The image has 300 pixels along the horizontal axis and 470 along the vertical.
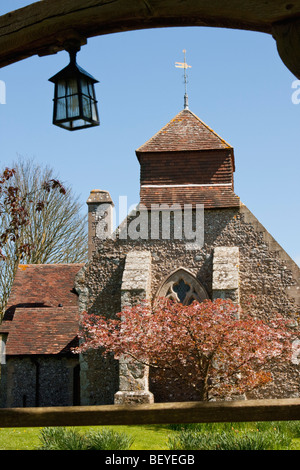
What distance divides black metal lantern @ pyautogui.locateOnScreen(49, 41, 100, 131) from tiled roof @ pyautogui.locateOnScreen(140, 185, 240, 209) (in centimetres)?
1255

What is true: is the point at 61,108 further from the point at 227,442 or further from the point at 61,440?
the point at 61,440

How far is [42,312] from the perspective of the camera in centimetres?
2061

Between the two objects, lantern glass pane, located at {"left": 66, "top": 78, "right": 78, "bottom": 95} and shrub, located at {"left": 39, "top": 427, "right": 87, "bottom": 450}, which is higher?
lantern glass pane, located at {"left": 66, "top": 78, "right": 78, "bottom": 95}

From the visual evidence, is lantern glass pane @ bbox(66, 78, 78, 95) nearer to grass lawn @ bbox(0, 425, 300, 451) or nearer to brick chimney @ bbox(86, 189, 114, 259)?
grass lawn @ bbox(0, 425, 300, 451)

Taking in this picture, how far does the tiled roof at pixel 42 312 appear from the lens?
19.2m

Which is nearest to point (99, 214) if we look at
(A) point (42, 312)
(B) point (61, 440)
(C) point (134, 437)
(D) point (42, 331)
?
(A) point (42, 312)

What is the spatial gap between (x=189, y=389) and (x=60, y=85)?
40.7ft

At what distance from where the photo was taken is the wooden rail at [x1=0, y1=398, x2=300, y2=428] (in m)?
3.51

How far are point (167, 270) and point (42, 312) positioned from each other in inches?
235

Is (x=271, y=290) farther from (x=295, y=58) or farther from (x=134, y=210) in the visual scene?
(x=295, y=58)

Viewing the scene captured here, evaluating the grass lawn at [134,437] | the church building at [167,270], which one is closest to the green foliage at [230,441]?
the grass lawn at [134,437]

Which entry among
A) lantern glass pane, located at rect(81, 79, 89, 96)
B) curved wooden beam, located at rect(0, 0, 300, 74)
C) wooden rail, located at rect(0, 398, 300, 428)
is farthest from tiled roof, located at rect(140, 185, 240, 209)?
wooden rail, located at rect(0, 398, 300, 428)

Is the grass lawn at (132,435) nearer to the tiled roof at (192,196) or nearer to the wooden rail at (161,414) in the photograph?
the wooden rail at (161,414)

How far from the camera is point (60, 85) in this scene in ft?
15.0
